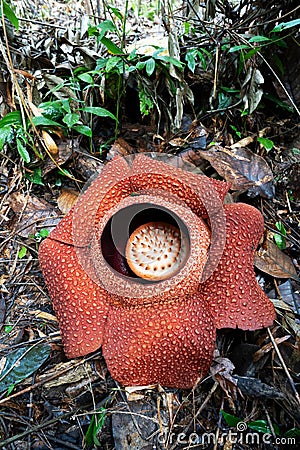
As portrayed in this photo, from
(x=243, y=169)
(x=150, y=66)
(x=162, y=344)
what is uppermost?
(x=150, y=66)

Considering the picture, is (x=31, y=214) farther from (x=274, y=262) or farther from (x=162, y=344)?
(x=274, y=262)

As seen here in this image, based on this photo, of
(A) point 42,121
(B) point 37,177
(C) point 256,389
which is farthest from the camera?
(B) point 37,177

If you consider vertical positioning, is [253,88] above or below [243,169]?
above

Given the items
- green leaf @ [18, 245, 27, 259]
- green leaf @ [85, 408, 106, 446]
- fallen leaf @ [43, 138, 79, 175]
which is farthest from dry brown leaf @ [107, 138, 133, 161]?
green leaf @ [85, 408, 106, 446]

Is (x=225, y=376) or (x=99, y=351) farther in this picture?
(x=99, y=351)

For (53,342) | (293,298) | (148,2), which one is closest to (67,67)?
(53,342)

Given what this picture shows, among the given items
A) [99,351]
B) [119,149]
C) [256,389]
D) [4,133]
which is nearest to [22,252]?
[4,133]

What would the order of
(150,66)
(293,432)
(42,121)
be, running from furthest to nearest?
(150,66) < (42,121) < (293,432)

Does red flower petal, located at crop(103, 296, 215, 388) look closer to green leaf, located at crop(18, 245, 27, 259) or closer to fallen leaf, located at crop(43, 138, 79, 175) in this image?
green leaf, located at crop(18, 245, 27, 259)
